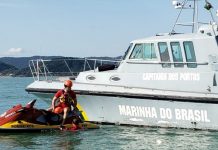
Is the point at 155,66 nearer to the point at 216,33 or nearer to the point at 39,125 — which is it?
the point at 216,33

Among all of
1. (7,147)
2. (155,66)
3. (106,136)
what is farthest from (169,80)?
(7,147)

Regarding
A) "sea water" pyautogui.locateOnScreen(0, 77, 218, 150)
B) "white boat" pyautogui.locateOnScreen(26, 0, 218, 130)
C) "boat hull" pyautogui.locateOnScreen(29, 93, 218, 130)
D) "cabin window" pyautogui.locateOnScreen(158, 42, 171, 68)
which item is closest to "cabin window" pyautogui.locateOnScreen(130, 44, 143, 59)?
"white boat" pyautogui.locateOnScreen(26, 0, 218, 130)

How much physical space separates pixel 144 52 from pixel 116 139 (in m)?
2.84

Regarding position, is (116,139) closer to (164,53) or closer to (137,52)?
(164,53)

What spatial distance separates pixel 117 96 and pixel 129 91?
0.35 m

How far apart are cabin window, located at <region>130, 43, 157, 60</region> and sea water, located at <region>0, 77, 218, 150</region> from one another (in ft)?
6.22

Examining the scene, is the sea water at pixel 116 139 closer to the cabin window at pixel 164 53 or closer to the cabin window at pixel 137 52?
the cabin window at pixel 164 53

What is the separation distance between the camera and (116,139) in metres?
11.1

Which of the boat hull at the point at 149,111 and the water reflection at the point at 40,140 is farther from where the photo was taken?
the boat hull at the point at 149,111

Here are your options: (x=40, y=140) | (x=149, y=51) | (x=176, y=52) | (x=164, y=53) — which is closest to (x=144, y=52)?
(x=149, y=51)

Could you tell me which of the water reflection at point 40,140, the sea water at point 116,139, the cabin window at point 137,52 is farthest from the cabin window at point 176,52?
the water reflection at point 40,140

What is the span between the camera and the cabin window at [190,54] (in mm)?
12019

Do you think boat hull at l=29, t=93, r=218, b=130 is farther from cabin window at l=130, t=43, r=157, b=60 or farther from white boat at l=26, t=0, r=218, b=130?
cabin window at l=130, t=43, r=157, b=60

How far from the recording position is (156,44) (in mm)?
12625
